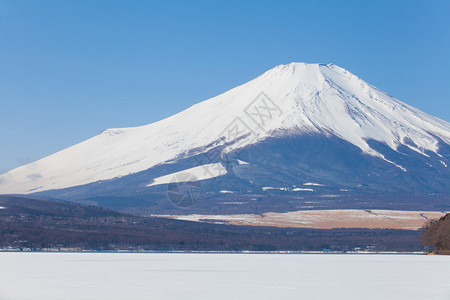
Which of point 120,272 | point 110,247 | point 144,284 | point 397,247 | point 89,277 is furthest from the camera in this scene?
point 397,247

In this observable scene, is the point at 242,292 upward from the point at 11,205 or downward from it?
downward

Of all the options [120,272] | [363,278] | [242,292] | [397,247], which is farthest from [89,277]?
[397,247]

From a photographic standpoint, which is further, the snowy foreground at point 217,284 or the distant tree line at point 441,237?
the distant tree line at point 441,237

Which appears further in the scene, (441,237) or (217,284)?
(441,237)

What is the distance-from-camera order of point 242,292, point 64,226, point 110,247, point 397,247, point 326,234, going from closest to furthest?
point 242,292 < point 110,247 < point 397,247 < point 64,226 < point 326,234

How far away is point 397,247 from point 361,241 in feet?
35.9

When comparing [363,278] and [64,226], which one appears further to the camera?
[64,226]

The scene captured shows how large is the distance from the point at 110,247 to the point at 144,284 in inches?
3726

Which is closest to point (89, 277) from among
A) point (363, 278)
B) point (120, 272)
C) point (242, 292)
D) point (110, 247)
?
point (120, 272)

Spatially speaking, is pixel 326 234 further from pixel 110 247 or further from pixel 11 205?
pixel 11 205

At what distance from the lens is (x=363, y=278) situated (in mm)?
58156

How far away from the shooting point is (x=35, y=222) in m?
170

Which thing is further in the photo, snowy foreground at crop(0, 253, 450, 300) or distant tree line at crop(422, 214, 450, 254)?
distant tree line at crop(422, 214, 450, 254)

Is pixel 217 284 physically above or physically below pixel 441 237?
above
